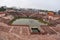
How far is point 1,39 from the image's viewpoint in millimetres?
9984

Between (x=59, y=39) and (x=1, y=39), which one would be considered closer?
(x=1, y=39)

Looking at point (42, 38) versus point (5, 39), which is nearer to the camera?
point (5, 39)

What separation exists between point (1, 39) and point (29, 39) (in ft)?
6.67

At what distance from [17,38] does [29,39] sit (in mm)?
938

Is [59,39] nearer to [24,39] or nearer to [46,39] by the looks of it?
[46,39]

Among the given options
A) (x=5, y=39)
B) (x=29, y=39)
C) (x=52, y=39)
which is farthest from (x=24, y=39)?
(x=52, y=39)

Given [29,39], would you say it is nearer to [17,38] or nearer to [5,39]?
[17,38]

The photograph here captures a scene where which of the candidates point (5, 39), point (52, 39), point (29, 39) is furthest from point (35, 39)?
point (5, 39)

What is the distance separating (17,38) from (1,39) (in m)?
1.25

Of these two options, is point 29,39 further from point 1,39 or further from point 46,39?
point 1,39

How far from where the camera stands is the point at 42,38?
10.8 metres

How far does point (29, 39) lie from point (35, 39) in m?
0.45

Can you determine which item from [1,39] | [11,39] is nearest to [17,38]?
[11,39]

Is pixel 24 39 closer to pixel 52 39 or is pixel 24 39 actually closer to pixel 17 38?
pixel 17 38
